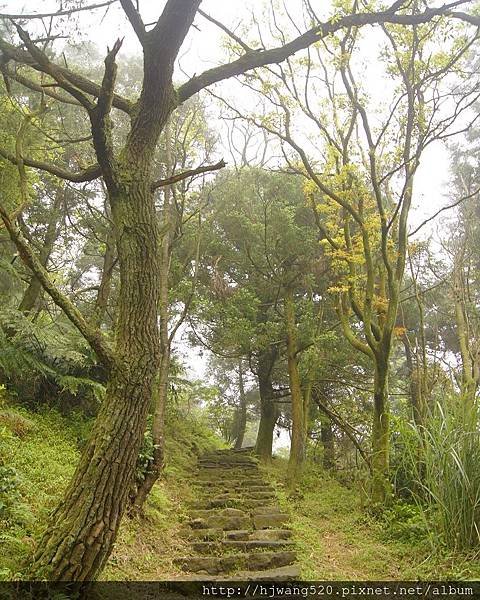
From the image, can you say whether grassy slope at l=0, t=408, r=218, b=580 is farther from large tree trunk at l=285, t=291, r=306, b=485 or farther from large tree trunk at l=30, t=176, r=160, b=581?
large tree trunk at l=285, t=291, r=306, b=485

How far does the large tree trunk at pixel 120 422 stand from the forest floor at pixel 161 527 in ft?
1.13

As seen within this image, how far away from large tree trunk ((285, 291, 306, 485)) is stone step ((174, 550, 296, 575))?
4.05 meters

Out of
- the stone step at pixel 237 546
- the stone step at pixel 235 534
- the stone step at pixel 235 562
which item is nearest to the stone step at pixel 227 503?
the stone step at pixel 235 534

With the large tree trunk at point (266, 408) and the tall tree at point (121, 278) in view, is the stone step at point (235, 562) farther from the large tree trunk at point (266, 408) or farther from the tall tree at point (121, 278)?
the large tree trunk at point (266, 408)

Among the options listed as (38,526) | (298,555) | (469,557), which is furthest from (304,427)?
(38,526)

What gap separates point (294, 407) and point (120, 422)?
697 centimetres

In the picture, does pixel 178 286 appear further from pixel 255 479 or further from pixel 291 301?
pixel 255 479

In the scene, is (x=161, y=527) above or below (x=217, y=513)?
below

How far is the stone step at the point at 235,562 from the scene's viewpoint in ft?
15.3

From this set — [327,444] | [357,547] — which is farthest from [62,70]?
[327,444]

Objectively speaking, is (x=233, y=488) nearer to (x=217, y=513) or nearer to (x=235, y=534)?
(x=217, y=513)

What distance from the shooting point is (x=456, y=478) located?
3.70 m

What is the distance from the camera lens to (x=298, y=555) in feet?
16.8

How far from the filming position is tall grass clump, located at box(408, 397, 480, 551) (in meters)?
3.63
